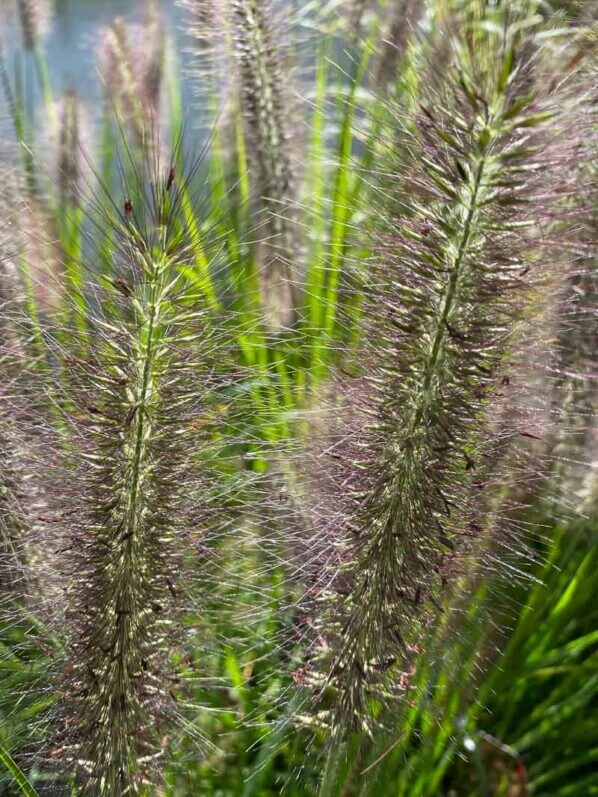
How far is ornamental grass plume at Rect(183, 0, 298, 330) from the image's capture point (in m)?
1.44

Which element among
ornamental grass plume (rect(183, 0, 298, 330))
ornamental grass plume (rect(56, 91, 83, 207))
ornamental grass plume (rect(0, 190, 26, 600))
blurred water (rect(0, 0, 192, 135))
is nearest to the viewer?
ornamental grass plume (rect(0, 190, 26, 600))

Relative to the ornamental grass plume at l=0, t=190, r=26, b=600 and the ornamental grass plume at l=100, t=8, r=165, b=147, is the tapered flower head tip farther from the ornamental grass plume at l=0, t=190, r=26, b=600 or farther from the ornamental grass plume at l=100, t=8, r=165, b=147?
the ornamental grass plume at l=0, t=190, r=26, b=600

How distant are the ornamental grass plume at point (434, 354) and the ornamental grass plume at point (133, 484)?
0.16 metres

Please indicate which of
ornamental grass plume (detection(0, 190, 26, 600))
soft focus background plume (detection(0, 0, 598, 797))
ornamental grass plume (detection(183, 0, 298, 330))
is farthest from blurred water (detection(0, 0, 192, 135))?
soft focus background plume (detection(0, 0, 598, 797))

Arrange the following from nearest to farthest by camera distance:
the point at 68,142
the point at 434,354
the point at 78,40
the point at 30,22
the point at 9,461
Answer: the point at 434,354
the point at 9,461
the point at 68,142
the point at 30,22
the point at 78,40

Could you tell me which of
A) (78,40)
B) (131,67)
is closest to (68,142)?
(131,67)

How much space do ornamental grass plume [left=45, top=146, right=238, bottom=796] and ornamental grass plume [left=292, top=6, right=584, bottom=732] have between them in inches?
6.3

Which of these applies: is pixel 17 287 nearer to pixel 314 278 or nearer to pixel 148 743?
pixel 314 278

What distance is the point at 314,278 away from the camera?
4.17 feet

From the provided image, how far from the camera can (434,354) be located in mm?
854

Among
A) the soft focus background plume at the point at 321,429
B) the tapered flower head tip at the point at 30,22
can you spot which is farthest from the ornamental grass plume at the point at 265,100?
the tapered flower head tip at the point at 30,22

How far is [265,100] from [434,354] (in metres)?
0.81

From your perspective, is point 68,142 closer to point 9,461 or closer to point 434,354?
point 9,461

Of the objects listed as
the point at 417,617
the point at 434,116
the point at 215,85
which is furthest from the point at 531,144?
the point at 215,85
